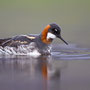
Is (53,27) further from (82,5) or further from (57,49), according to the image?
(82,5)

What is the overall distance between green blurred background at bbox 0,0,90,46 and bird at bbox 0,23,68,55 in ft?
7.07

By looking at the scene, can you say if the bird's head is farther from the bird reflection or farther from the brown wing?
the bird reflection

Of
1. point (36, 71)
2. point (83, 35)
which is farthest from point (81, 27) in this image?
point (36, 71)

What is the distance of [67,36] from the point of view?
17.6m

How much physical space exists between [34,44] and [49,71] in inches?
122

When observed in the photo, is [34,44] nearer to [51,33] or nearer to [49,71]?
[51,33]

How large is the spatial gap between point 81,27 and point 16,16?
642 cm

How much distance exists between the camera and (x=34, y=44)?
12.9m

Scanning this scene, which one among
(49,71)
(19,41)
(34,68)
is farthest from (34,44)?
(49,71)

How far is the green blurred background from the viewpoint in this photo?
745 inches

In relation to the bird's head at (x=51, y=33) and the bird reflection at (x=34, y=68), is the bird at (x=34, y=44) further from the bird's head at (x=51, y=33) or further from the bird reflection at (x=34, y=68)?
the bird reflection at (x=34, y=68)

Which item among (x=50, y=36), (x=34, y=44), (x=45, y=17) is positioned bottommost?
(x=34, y=44)

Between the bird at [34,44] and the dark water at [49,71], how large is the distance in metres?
0.38

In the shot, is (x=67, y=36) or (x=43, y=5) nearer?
(x=67, y=36)
